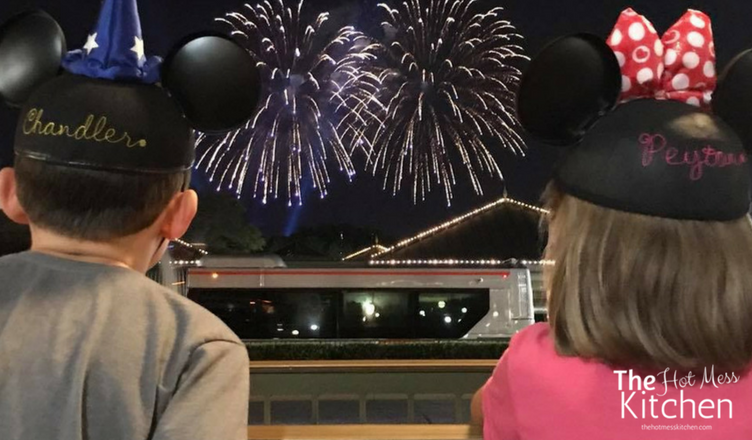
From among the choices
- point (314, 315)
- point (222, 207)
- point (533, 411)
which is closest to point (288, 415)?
point (314, 315)

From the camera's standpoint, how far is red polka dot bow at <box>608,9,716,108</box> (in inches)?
52.1

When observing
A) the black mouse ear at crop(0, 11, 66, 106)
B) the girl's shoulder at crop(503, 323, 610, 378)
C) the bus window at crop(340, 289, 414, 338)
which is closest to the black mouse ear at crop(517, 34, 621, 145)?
the girl's shoulder at crop(503, 323, 610, 378)

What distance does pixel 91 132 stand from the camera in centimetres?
118

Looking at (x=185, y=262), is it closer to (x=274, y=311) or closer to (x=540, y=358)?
(x=274, y=311)

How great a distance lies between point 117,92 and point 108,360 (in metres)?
0.41

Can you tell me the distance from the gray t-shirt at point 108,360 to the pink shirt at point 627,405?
1.56 feet

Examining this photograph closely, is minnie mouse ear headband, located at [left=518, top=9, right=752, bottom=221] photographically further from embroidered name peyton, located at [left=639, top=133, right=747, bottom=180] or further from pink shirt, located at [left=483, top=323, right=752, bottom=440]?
pink shirt, located at [left=483, top=323, right=752, bottom=440]

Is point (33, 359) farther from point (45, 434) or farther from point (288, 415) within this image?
point (288, 415)

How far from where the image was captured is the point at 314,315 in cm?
1241

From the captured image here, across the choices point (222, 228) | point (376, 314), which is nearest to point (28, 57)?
point (376, 314)

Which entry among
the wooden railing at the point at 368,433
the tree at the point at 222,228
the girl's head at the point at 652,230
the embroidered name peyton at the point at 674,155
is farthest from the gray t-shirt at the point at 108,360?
the tree at the point at 222,228

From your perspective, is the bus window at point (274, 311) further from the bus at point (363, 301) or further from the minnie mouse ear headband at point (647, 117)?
the minnie mouse ear headband at point (647, 117)

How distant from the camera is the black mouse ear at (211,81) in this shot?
1307mm

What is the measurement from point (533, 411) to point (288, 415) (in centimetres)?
874
